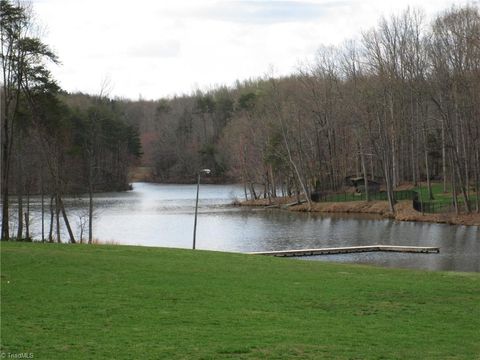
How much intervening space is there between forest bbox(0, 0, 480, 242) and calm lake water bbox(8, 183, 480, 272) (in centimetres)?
409

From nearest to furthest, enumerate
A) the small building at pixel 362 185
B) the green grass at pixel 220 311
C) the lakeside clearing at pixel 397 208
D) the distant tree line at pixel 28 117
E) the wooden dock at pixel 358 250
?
1. the green grass at pixel 220 311
2. the distant tree line at pixel 28 117
3. the wooden dock at pixel 358 250
4. the lakeside clearing at pixel 397 208
5. the small building at pixel 362 185

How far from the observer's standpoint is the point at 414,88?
55.6m

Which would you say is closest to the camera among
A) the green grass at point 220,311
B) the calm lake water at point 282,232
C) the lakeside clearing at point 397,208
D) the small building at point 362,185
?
the green grass at point 220,311

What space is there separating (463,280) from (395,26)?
148 feet

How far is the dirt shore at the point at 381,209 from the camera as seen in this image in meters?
47.0

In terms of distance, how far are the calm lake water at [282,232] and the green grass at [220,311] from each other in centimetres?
1248

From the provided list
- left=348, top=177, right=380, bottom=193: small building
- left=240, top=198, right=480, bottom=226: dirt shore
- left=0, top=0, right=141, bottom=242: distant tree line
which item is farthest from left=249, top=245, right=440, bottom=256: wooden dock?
left=348, top=177, right=380, bottom=193: small building

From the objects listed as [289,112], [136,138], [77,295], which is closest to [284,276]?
[77,295]

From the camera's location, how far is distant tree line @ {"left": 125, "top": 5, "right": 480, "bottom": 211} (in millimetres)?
48844

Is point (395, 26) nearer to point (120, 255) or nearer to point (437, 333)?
point (120, 255)

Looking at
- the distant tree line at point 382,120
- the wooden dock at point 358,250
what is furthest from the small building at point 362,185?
the wooden dock at point 358,250

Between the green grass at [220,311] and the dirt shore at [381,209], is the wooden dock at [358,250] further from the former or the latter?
the dirt shore at [381,209]

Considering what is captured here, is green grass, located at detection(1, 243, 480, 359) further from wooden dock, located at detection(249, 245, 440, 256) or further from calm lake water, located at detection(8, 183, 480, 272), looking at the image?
wooden dock, located at detection(249, 245, 440, 256)

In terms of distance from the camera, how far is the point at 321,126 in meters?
72.2
